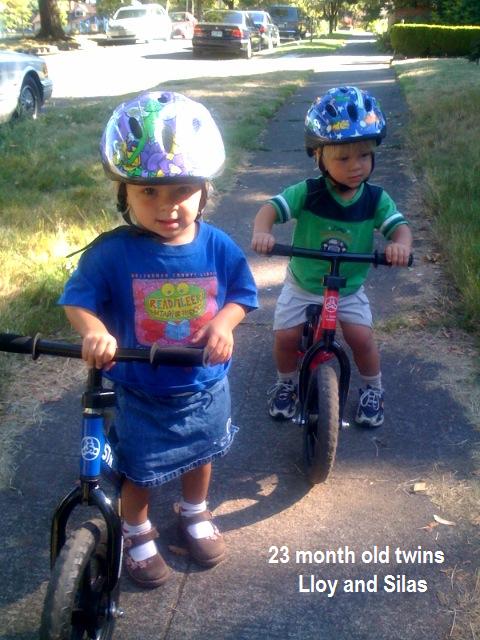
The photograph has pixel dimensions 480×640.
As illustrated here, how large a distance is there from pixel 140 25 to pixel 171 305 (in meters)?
38.8

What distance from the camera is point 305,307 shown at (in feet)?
11.4

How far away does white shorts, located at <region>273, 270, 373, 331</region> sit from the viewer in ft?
11.4

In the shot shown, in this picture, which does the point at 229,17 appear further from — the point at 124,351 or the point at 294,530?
the point at 124,351

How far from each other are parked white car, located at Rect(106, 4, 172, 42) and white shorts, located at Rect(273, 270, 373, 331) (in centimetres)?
3729

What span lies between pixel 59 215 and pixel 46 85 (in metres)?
6.31

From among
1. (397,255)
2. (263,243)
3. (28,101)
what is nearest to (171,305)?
(263,243)

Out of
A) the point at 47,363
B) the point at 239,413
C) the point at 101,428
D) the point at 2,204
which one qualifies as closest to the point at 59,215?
the point at 2,204

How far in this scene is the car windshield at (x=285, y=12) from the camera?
47.0 meters

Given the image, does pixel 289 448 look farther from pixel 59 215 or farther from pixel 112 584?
pixel 59 215

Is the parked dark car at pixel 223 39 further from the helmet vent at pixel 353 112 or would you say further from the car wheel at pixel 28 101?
the helmet vent at pixel 353 112

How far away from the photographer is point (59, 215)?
620 cm

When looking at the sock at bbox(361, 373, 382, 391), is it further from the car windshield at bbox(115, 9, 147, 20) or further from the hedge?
the car windshield at bbox(115, 9, 147, 20)

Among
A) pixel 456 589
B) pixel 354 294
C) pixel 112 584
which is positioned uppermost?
pixel 354 294

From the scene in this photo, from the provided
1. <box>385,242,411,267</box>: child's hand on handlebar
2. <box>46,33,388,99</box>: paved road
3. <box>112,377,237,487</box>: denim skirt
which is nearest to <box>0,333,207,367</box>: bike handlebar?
<box>112,377,237,487</box>: denim skirt
